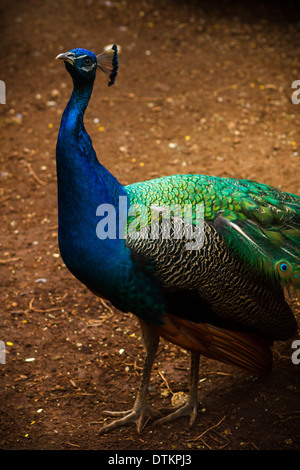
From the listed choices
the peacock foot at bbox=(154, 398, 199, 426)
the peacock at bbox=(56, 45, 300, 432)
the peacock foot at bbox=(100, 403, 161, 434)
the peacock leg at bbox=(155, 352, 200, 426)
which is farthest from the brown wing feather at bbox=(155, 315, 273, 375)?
the peacock foot at bbox=(100, 403, 161, 434)

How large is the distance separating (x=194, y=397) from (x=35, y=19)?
629 centimetres

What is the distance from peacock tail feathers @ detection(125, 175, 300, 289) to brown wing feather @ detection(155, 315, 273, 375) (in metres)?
0.38

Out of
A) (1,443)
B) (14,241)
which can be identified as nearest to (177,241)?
(1,443)

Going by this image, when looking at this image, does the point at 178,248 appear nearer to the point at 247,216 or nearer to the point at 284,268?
the point at 247,216

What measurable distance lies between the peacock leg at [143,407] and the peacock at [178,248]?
0.26m

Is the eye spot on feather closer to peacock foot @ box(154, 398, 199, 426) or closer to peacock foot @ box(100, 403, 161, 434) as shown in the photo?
peacock foot @ box(154, 398, 199, 426)

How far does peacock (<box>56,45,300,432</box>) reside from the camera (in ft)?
9.30

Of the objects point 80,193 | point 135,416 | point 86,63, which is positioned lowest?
point 135,416

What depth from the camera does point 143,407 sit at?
334 centimetres

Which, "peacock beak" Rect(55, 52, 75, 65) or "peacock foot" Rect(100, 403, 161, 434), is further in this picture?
"peacock foot" Rect(100, 403, 161, 434)

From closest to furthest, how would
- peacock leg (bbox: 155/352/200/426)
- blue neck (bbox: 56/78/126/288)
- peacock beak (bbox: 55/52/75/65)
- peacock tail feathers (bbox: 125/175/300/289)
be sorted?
peacock beak (bbox: 55/52/75/65) < blue neck (bbox: 56/78/126/288) < peacock tail feathers (bbox: 125/175/300/289) < peacock leg (bbox: 155/352/200/426)

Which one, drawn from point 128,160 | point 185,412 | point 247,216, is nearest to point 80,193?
point 247,216

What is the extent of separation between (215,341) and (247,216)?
0.70 m

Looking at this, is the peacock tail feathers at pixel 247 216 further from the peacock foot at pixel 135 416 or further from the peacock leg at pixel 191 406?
the peacock foot at pixel 135 416
